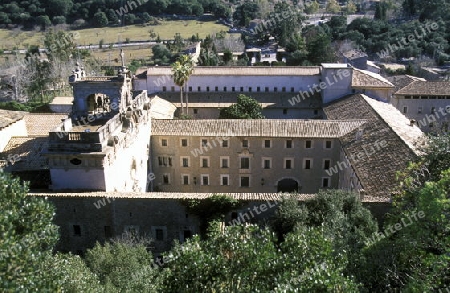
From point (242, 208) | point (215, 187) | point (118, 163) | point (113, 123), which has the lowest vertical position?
point (215, 187)

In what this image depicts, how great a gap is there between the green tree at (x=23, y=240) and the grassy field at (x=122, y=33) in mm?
103451

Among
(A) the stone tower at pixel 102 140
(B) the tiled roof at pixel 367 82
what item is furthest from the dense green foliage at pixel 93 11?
(A) the stone tower at pixel 102 140

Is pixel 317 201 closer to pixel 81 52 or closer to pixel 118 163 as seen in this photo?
pixel 118 163

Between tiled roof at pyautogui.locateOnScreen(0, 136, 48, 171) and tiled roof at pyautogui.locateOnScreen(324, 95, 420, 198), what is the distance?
881 inches

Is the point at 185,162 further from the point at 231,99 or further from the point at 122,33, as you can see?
the point at 122,33

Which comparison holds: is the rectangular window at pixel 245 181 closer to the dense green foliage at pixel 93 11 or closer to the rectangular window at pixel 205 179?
the rectangular window at pixel 205 179

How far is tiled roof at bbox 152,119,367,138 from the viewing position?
1483 inches

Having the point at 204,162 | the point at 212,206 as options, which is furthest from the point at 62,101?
the point at 212,206

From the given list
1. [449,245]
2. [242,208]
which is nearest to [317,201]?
[242,208]

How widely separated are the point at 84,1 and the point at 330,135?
121720 mm

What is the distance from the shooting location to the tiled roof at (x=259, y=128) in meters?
37.7

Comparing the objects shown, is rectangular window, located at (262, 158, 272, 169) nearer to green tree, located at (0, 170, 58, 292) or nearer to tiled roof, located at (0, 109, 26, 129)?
tiled roof, located at (0, 109, 26, 129)

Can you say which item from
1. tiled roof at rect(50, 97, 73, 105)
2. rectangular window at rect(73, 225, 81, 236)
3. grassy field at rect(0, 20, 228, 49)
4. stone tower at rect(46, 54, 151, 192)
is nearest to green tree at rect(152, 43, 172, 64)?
grassy field at rect(0, 20, 228, 49)

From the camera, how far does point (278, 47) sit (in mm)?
101500
